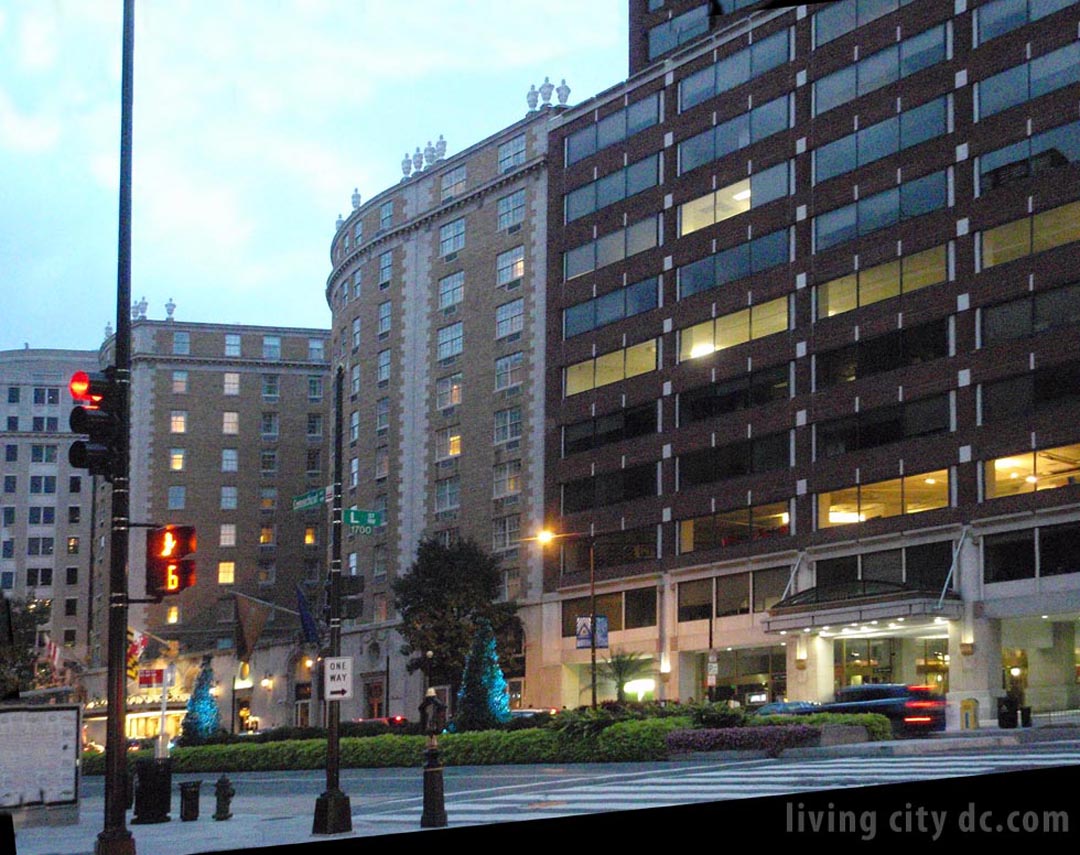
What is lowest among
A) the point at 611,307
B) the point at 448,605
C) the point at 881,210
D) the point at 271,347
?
the point at 448,605

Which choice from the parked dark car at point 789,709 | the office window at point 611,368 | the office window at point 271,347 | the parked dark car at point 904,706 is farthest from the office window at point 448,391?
the parked dark car at point 904,706

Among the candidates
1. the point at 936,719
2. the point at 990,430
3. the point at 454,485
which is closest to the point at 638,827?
the point at 936,719

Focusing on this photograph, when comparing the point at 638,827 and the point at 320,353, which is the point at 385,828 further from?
the point at 320,353

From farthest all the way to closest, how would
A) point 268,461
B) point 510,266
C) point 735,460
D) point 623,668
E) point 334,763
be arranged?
point 268,461
point 510,266
point 735,460
point 623,668
point 334,763

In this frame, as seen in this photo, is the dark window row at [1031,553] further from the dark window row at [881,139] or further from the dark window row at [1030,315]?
the dark window row at [881,139]

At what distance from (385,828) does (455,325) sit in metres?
64.1

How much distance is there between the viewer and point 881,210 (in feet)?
213

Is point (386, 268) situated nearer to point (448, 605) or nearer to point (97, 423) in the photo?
point (448, 605)

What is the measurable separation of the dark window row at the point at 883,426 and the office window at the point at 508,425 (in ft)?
69.7

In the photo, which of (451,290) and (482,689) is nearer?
(482,689)

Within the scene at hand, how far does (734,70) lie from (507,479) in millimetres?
24875

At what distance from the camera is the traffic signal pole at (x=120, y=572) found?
1861cm

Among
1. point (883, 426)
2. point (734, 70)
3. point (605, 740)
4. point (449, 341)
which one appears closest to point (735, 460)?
point (883, 426)

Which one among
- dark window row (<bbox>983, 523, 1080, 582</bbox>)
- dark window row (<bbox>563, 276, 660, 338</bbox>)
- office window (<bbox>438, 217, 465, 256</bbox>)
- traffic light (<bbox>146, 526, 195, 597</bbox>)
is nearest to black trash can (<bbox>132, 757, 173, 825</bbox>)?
traffic light (<bbox>146, 526, 195, 597</bbox>)
